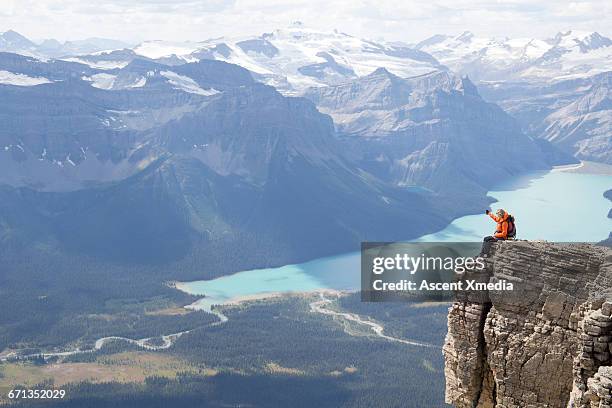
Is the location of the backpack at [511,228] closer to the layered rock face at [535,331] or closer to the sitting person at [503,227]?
the sitting person at [503,227]

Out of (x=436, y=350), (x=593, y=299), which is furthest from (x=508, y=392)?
(x=436, y=350)

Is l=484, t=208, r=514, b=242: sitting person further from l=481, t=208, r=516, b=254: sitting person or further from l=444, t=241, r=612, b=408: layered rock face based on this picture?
l=444, t=241, r=612, b=408: layered rock face

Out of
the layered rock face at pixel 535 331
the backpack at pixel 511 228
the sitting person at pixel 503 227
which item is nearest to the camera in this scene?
the layered rock face at pixel 535 331

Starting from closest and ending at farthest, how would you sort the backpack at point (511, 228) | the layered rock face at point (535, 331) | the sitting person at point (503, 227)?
the layered rock face at point (535, 331)
the sitting person at point (503, 227)
the backpack at point (511, 228)

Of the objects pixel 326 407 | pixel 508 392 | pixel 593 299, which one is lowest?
pixel 326 407

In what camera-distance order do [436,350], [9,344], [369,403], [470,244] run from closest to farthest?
[470,244]
[369,403]
[436,350]
[9,344]

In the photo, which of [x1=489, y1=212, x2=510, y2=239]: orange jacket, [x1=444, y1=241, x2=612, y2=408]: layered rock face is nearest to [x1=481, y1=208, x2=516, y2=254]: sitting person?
[x1=489, y1=212, x2=510, y2=239]: orange jacket

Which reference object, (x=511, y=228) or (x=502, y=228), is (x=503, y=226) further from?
(x=511, y=228)

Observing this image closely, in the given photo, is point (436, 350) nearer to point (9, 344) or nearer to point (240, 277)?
point (9, 344)

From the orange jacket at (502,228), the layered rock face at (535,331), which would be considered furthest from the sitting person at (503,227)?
the layered rock face at (535,331)

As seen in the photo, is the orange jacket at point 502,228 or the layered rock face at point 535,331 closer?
the layered rock face at point 535,331
